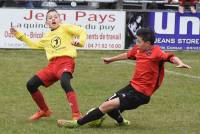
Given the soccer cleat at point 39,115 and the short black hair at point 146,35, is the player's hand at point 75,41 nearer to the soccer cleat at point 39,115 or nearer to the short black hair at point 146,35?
the short black hair at point 146,35

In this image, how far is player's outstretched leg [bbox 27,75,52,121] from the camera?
956 centimetres

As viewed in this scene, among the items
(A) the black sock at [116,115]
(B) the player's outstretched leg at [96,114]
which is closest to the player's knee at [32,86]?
(B) the player's outstretched leg at [96,114]

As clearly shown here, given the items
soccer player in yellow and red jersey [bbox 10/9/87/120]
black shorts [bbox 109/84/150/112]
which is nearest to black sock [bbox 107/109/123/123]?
black shorts [bbox 109/84/150/112]

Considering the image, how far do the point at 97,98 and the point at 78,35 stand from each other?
2304mm

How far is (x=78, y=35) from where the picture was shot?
31.6ft

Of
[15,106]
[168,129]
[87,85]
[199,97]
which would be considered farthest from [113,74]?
[168,129]

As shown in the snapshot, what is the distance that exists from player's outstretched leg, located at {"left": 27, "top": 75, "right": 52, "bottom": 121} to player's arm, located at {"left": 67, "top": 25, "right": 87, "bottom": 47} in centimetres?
76

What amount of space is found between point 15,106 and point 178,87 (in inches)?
157

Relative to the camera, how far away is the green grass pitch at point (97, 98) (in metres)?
9.03

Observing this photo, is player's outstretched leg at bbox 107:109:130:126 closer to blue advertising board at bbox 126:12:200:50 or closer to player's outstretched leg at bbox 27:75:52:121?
player's outstretched leg at bbox 27:75:52:121

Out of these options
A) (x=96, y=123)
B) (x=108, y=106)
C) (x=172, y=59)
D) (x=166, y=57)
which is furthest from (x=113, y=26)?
(x=172, y=59)

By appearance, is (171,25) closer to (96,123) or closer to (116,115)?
(116,115)

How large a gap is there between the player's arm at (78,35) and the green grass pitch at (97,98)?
1.13m

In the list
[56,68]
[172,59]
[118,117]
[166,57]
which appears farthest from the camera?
[56,68]
